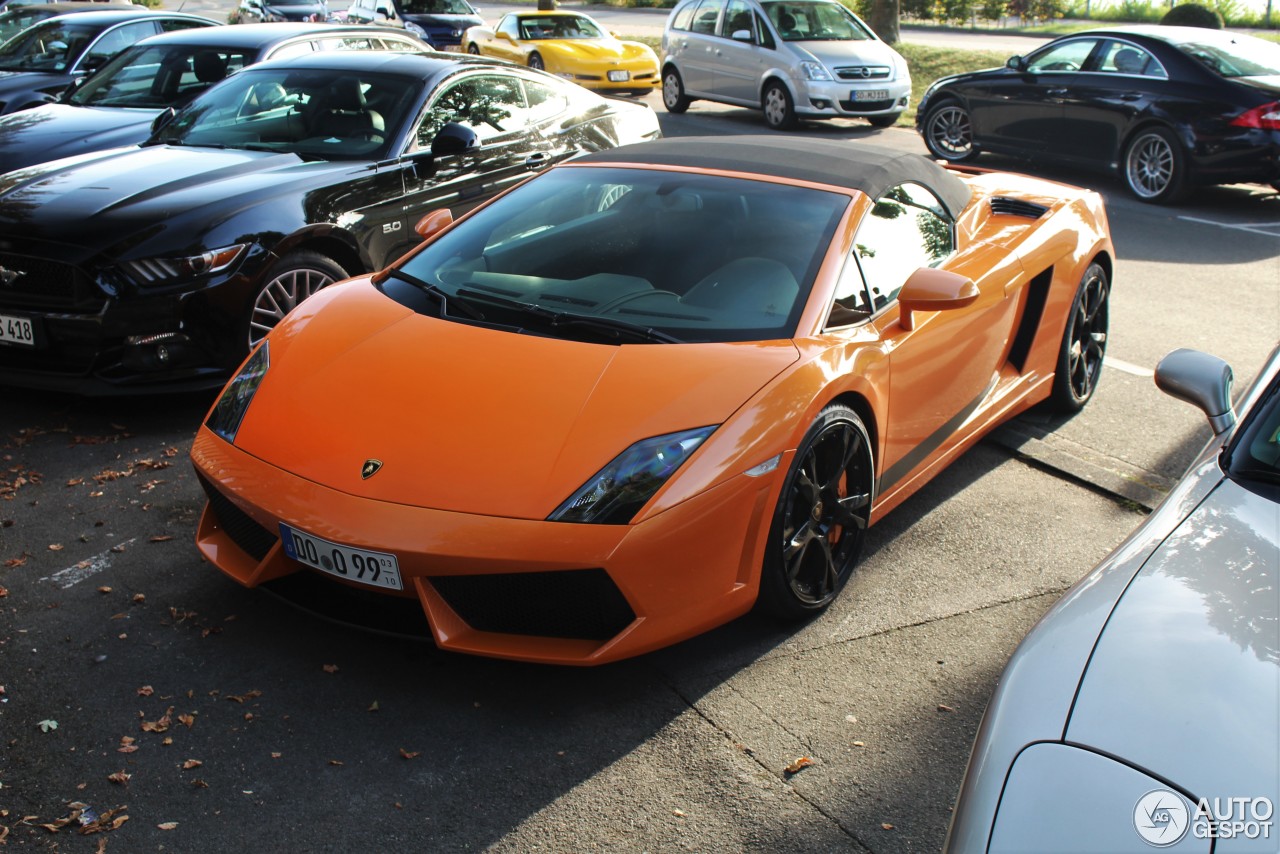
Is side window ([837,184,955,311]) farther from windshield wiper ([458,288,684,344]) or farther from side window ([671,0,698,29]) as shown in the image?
side window ([671,0,698,29])

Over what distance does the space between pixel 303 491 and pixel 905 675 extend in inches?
73.0

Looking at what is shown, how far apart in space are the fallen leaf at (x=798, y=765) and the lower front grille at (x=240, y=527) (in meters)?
1.58

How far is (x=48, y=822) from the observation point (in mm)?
2842

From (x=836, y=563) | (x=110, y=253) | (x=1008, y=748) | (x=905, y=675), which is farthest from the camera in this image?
(x=110, y=253)

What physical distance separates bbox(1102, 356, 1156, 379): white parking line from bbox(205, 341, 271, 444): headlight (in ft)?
14.7

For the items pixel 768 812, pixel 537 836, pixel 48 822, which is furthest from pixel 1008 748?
pixel 48 822

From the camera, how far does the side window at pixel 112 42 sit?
1168 cm

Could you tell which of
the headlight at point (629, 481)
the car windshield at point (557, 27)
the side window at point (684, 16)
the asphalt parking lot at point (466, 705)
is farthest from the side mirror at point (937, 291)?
the car windshield at point (557, 27)

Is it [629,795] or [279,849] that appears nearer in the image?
[279,849]

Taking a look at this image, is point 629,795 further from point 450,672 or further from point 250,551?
point 250,551

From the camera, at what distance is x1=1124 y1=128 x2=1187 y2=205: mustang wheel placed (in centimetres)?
1094

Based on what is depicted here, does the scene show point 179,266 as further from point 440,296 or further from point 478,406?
point 478,406

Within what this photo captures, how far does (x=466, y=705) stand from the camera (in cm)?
338

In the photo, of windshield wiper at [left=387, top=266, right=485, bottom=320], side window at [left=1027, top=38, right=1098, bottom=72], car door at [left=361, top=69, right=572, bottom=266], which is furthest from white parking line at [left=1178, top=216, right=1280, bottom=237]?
windshield wiper at [left=387, top=266, right=485, bottom=320]
